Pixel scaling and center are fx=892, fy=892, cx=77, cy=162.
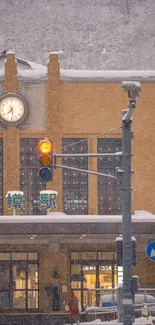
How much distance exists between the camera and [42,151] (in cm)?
1895

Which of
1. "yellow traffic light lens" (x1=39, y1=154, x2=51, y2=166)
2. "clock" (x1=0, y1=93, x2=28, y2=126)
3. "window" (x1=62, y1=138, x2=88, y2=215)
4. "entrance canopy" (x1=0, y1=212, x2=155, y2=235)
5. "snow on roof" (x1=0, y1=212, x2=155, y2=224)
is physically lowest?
"yellow traffic light lens" (x1=39, y1=154, x2=51, y2=166)

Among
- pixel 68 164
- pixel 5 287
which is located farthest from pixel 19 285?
pixel 68 164

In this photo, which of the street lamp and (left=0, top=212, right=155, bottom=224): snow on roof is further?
(left=0, top=212, right=155, bottom=224): snow on roof

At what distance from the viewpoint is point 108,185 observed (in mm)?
43125

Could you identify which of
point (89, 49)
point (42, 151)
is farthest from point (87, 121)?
point (89, 49)

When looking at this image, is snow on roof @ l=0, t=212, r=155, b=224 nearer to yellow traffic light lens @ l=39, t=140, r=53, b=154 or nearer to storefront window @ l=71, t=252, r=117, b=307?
storefront window @ l=71, t=252, r=117, b=307

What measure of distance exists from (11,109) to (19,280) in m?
8.23

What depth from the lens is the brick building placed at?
42562 mm

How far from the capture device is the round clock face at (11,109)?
42.7m

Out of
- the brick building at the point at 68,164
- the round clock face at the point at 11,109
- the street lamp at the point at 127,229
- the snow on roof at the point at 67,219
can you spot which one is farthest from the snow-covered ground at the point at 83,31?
the street lamp at the point at 127,229

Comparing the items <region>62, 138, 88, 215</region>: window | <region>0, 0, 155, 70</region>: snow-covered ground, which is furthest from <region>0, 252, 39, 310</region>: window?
<region>0, 0, 155, 70</region>: snow-covered ground

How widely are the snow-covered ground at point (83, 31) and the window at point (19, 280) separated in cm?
7895

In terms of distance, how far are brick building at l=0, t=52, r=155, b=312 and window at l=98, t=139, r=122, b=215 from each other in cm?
5

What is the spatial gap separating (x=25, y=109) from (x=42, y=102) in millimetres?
1061
